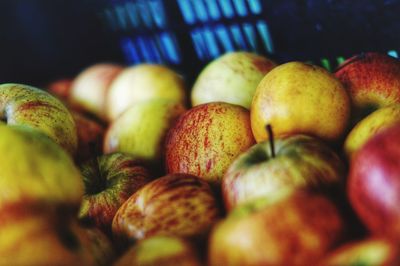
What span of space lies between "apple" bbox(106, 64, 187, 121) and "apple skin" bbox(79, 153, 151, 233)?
376mm

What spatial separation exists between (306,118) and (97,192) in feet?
1.72

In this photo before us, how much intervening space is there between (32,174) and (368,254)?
505 millimetres

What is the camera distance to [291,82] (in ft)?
3.52

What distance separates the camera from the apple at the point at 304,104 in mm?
1048

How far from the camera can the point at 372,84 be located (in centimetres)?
117

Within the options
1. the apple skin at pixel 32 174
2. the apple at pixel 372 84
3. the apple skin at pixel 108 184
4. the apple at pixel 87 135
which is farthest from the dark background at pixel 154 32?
the apple skin at pixel 32 174

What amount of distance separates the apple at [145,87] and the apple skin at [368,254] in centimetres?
108

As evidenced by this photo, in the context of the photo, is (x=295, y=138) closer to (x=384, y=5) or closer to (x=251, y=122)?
(x=251, y=122)

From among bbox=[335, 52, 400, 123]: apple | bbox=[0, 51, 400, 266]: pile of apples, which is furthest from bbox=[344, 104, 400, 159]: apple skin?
bbox=[335, 52, 400, 123]: apple

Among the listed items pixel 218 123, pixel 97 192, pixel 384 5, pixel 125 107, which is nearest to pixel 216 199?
pixel 218 123

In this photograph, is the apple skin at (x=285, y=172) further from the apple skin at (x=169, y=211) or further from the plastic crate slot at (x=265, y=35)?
the plastic crate slot at (x=265, y=35)

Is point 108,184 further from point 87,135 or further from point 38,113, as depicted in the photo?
point 87,135

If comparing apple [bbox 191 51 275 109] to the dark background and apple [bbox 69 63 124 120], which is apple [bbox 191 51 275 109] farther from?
apple [bbox 69 63 124 120]

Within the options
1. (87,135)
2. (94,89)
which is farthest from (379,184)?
(94,89)
